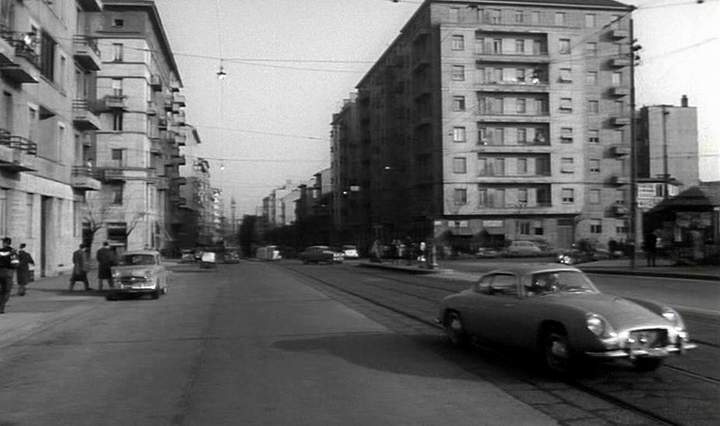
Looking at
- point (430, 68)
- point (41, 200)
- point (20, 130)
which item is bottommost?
point (41, 200)

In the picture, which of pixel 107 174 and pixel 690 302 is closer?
pixel 690 302

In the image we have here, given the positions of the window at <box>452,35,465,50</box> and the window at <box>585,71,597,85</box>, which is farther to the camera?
the window at <box>585,71,597,85</box>

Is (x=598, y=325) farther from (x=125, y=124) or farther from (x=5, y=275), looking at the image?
(x=125, y=124)

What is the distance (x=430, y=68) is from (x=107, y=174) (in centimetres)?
3133

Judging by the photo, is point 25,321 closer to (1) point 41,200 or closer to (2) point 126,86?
(1) point 41,200

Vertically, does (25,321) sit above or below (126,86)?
below

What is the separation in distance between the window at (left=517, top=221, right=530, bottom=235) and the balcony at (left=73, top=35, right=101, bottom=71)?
142ft

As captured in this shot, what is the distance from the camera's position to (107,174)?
63188mm

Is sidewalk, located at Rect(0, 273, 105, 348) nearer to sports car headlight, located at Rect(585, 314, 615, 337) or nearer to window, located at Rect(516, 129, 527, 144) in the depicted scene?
sports car headlight, located at Rect(585, 314, 615, 337)

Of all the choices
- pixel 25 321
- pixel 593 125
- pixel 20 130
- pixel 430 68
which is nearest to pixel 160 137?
pixel 430 68

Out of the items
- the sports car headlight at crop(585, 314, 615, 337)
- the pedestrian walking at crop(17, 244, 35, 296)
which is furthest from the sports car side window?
the pedestrian walking at crop(17, 244, 35, 296)

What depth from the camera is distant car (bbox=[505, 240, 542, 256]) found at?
5962 centimetres

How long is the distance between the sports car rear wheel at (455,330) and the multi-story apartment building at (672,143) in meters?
80.8

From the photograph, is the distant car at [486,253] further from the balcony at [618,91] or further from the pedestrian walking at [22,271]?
the pedestrian walking at [22,271]
